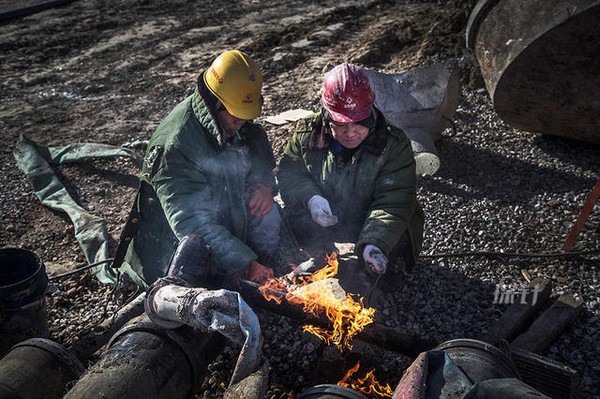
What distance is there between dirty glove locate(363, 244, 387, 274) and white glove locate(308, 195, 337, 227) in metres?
0.41

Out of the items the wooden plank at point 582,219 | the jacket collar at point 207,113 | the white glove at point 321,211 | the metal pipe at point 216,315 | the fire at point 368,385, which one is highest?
the jacket collar at point 207,113

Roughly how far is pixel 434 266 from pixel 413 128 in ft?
7.21

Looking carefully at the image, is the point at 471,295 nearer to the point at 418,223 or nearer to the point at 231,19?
the point at 418,223

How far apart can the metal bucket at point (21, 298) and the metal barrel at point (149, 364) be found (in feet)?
3.49

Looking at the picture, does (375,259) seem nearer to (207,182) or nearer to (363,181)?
(363,181)

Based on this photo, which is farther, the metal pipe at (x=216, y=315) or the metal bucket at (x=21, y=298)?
the metal bucket at (x=21, y=298)

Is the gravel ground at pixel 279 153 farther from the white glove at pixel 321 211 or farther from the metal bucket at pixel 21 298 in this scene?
the white glove at pixel 321 211

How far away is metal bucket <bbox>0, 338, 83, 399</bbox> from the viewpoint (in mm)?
2996

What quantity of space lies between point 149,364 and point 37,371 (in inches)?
32.8

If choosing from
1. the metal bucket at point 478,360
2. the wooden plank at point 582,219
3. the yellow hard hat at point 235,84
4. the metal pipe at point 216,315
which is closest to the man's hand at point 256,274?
the metal pipe at point 216,315

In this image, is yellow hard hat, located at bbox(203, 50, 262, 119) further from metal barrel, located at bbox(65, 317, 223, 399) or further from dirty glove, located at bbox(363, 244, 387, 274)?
metal barrel, located at bbox(65, 317, 223, 399)

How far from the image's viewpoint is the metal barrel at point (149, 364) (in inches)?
106

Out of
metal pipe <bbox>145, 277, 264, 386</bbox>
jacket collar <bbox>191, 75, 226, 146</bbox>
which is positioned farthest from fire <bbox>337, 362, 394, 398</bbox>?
jacket collar <bbox>191, 75, 226, 146</bbox>

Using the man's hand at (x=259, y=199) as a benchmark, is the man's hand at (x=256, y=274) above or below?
below
